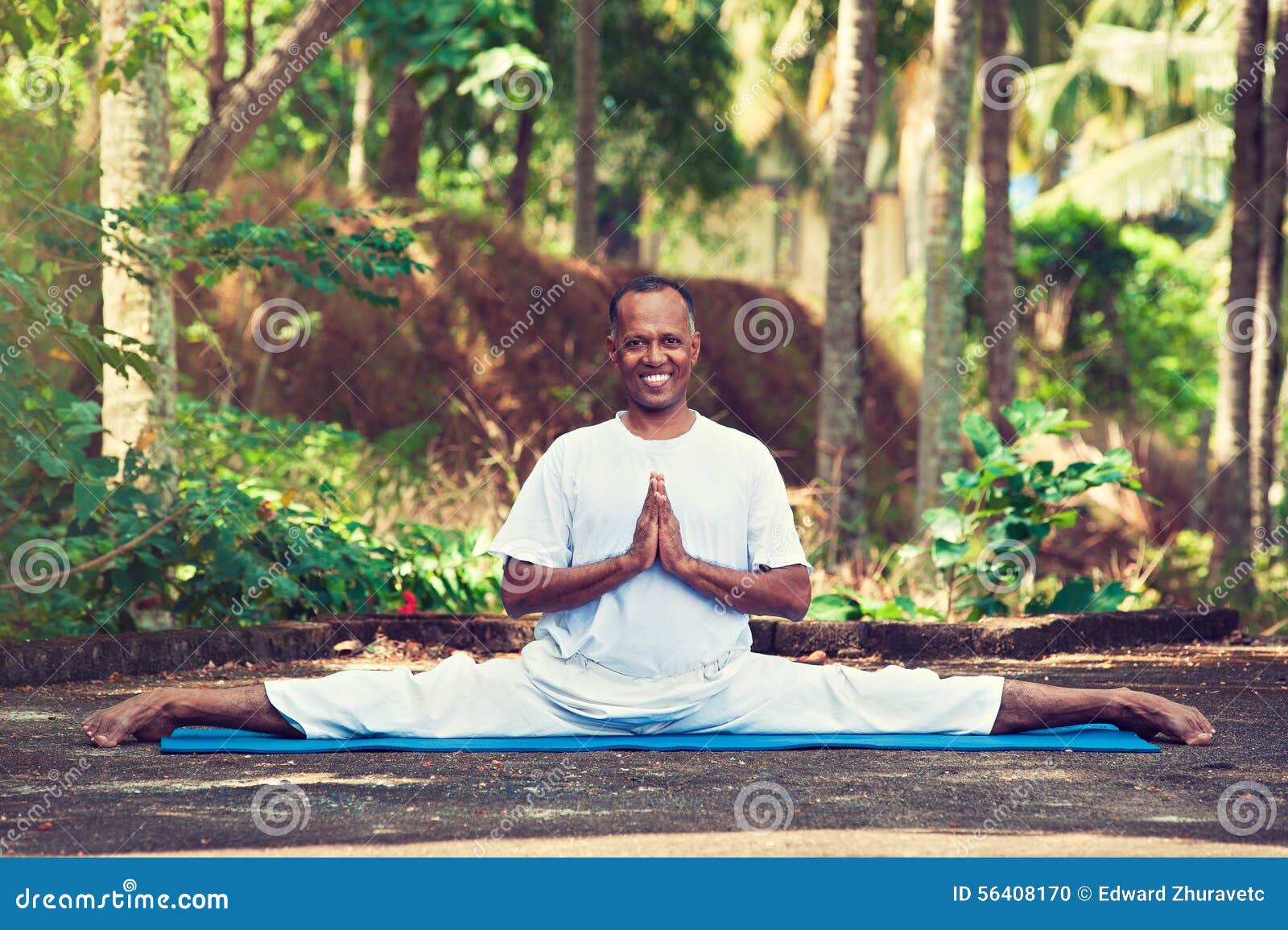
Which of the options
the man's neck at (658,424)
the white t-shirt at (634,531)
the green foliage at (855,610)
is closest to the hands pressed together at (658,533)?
the white t-shirt at (634,531)

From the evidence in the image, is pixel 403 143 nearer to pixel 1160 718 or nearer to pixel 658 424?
pixel 658 424

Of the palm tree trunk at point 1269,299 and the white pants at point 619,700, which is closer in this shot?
the white pants at point 619,700

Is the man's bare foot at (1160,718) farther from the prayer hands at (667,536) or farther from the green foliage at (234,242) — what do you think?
the green foliage at (234,242)

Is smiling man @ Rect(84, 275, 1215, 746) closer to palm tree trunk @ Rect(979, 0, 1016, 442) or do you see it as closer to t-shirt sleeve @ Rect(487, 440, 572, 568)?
t-shirt sleeve @ Rect(487, 440, 572, 568)

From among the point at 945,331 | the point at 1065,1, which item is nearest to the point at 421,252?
the point at 945,331

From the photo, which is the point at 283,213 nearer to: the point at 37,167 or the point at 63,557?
the point at 37,167

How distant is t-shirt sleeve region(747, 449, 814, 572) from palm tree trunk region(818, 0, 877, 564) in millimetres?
5868

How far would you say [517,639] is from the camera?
7.29 metres

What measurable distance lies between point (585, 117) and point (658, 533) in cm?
1119

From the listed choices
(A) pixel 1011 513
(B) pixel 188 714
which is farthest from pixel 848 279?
(B) pixel 188 714

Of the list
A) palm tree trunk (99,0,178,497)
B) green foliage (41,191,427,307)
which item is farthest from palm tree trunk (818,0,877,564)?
palm tree trunk (99,0,178,497)

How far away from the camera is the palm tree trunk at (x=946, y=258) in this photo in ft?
35.8

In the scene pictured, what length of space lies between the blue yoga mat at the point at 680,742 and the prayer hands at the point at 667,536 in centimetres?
59

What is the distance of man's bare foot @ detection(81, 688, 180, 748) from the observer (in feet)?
15.1
